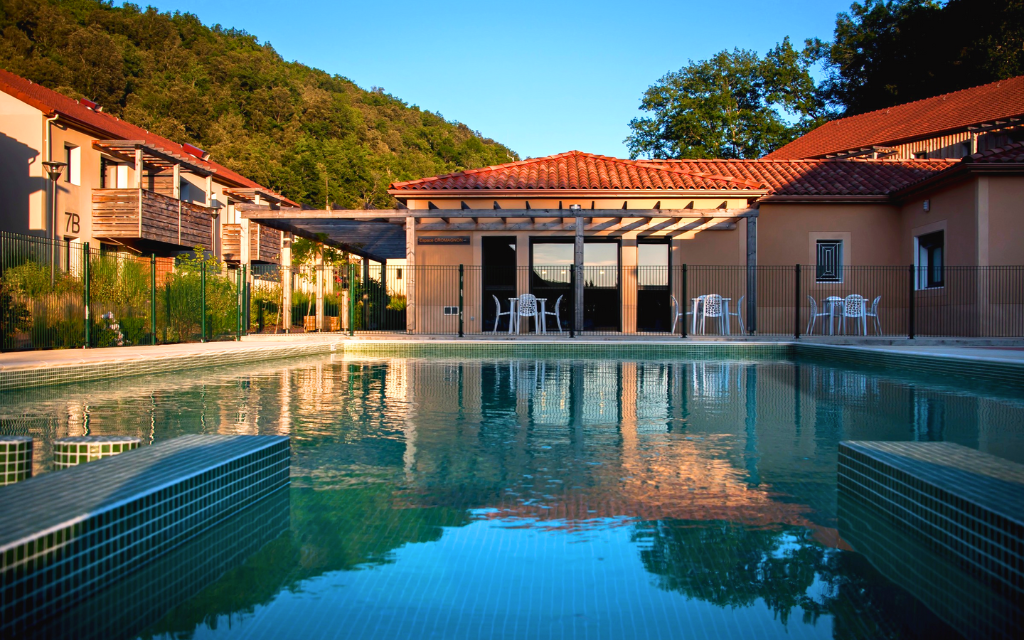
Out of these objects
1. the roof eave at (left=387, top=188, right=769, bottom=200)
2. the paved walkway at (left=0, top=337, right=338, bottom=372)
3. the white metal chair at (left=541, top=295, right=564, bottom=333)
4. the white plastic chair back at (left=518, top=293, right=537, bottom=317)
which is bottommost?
the paved walkway at (left=0, top=337, right=338, bottom=372)

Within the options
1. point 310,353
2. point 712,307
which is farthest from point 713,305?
point 310,353

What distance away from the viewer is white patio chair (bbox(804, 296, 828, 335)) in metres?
15.7

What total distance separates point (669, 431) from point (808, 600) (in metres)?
2.68

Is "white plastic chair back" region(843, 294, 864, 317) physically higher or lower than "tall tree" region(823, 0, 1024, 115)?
lower

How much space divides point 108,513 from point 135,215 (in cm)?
1927

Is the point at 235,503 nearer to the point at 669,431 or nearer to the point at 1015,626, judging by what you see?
the point at 1015,626

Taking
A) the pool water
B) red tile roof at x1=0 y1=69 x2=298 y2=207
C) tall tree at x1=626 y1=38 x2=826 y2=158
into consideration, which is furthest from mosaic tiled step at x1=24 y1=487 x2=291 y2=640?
tall tree at x1=626 y1=38 x2=826 y2=158

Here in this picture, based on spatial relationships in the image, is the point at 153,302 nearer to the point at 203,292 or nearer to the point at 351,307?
the point at 203,292

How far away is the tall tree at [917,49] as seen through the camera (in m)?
27.9

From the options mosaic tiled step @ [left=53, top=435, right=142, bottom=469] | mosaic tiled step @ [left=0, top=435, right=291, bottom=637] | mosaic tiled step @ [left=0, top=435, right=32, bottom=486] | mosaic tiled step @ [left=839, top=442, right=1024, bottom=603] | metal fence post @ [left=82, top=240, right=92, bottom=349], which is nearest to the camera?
mosaic tiled step @ [left=0, top=435, right=291, bottom=637]

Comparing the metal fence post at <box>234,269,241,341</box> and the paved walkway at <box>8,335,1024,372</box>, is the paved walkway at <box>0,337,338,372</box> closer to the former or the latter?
the paved walkway at <box>8,335,1024,372</box>

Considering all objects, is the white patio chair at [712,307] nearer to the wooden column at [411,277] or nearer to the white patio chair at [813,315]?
the white patio chair at [813,315]

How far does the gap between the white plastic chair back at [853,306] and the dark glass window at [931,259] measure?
4.79 feet

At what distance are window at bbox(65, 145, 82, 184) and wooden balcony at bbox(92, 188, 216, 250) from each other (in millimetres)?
564
